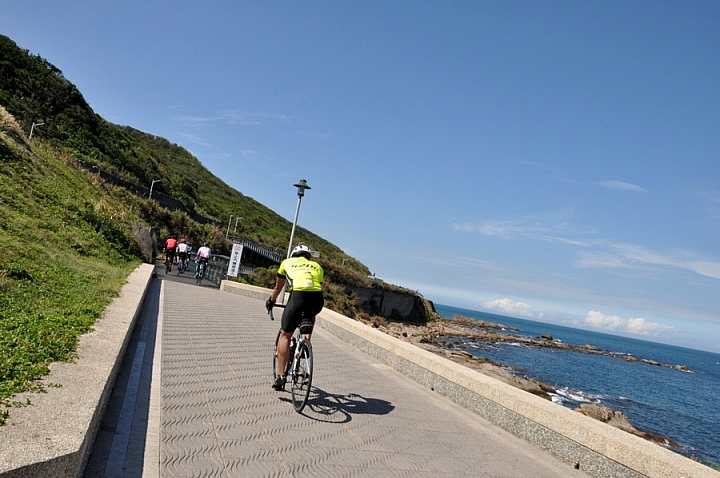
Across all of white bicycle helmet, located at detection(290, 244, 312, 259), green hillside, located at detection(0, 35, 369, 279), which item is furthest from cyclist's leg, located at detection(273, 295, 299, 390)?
green hillside, located at detection(0, 35, 369, 279)

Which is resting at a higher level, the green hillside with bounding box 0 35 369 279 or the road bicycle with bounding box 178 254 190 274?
the green hillside with bounding box 0 35 369 279

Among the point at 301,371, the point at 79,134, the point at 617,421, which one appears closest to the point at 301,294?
the point at 301,371

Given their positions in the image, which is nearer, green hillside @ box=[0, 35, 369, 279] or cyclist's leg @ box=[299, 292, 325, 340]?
cyclist's leg @ box=[299, 292, 325, 340]

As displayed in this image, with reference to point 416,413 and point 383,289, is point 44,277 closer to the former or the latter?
point 416,413

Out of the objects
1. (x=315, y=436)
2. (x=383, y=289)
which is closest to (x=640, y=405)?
(x=315, y=436)

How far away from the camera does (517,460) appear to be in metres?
5.16

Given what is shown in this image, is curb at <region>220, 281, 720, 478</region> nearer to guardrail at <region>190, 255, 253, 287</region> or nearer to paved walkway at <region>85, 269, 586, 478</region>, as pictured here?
paved walkway at <region>85, 269, 586, 478</region>

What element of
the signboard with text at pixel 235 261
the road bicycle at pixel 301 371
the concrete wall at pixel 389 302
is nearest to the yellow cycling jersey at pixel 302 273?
the road bicycle at pixel 301 371

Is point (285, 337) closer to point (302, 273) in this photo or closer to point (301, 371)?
point (301, 371)

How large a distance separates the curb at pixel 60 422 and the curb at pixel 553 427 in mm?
4495

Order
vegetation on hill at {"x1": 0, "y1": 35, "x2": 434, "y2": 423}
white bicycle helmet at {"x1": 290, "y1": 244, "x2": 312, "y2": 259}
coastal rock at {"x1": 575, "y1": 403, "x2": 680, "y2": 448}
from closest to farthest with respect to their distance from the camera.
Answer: vegetation on hill at {"x1": 0, "y1": 35, "x2": 434, "y2": 423}, white bicycle helmet at {"x1": 290, "y1": 244, "x2": 312, "y2": 259}, coastal rock at {"x1": 575, "y1": 403, "x2": 680, "y2": 448}

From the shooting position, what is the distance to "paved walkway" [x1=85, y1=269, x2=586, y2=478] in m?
3.88

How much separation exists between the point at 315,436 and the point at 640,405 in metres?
32.9

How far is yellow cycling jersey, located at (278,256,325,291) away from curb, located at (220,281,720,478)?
9.31ft
